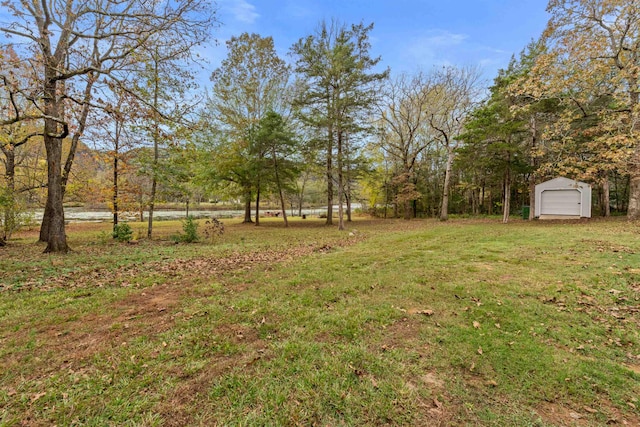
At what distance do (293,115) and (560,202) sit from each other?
55.4 ft

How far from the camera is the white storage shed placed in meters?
15.5

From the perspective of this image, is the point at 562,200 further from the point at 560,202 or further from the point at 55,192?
the point at 55,192

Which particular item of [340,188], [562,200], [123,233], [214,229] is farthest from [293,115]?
[562,200]

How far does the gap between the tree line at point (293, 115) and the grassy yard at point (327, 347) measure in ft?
13.5

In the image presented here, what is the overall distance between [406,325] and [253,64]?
1805 cm

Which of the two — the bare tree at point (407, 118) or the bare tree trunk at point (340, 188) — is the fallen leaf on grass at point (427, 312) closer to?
the bare tree trunk at point (340, 188)

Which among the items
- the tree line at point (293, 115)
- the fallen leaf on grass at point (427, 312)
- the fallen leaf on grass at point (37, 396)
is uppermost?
the tree line at point (293, 115)

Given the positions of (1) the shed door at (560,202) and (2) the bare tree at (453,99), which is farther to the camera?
(2) the bare tree at (453,99)

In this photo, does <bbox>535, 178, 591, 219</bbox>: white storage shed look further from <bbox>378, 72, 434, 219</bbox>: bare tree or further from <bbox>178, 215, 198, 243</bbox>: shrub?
<bbox>178, 215, 198, 243</bbox>: shrub

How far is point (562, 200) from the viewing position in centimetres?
1592

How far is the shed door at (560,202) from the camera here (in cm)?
1568

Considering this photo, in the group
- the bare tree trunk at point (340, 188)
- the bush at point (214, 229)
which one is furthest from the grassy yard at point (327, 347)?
the bare tree trunk at point (340, 188)

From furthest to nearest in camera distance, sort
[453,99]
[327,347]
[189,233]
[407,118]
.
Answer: [407,118]
[453,99]
[189,233]
[327,347]

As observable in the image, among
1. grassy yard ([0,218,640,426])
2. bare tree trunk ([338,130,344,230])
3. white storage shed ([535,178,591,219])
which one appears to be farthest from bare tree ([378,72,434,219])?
grassy yard ([0,218,640,426])
